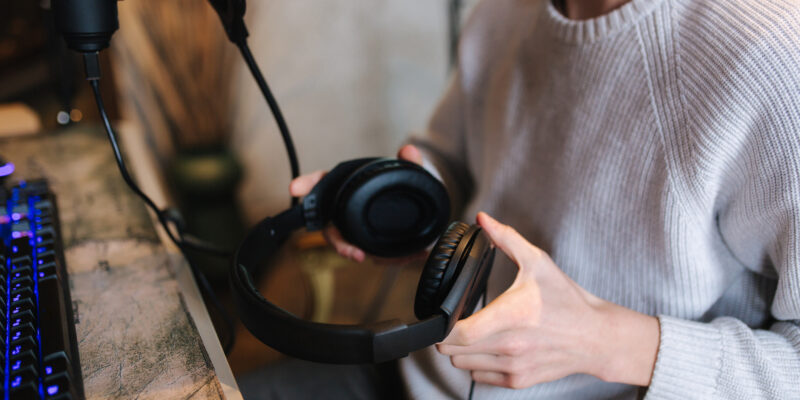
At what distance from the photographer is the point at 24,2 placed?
1.27 meters

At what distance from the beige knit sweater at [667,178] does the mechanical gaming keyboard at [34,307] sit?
0.42m

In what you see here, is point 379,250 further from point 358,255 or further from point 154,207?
point 154,207

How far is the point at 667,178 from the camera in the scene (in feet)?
1.99

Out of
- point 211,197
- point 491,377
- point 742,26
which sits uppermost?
point 742,26

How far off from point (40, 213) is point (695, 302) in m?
0.73

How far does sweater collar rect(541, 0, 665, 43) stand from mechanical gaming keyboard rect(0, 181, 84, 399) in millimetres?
607

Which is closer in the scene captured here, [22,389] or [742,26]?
[22,389]

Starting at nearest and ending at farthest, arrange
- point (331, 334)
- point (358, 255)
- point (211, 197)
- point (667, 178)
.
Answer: point (331, 334)
point (667, 178)
point (358, 255)
point (211, 197)

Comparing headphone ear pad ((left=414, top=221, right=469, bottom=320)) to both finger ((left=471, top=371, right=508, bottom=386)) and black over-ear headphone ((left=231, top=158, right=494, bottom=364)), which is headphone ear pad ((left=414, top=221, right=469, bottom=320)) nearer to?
black over-ear headphone ((left=231, top=158, right=494, bottom=364))

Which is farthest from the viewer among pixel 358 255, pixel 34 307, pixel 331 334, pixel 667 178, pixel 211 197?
pixel 211 197

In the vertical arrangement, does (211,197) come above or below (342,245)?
below

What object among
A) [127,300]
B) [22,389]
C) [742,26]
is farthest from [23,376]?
[742,26]

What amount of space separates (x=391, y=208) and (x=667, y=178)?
29cm

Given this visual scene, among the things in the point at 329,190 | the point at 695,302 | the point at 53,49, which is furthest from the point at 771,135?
the point at 53,49
